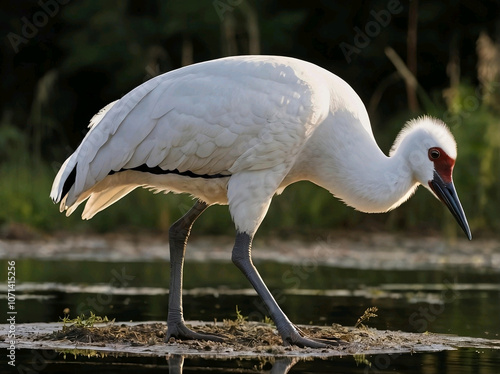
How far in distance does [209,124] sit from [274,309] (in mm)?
1349

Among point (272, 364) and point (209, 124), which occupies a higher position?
point (209, 124)

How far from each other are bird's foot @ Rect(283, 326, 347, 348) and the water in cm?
45

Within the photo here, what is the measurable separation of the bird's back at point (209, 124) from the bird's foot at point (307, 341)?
1.18 m

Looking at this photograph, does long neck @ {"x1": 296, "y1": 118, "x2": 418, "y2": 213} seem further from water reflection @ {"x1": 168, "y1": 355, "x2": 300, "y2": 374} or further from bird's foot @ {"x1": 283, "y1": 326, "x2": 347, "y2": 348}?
water reflection @ {"x1": 168, "y1": 355, "x2": 300, "y2": 374}

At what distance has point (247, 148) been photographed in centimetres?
816

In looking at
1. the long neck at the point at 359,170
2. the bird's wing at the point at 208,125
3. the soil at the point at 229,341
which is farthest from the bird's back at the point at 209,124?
the soil at the point at 229,341

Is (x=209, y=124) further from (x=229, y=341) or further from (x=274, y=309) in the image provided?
(x=229, y=341)

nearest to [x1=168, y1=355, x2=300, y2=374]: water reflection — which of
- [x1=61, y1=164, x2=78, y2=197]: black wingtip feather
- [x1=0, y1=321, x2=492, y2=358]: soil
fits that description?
[x1=0, y1=321, x2=492, y2=358]: soil

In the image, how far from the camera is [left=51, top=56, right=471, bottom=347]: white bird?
814 centimetres

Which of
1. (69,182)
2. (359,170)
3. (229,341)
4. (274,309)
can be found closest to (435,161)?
(359,170)

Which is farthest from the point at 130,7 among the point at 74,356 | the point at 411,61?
the point at 74,356

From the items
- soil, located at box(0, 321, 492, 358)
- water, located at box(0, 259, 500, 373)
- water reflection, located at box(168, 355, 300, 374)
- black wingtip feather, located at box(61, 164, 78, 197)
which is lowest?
water reflection, located at box(168, 355, 300, 374)

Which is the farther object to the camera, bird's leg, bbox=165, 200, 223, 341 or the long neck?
the long neck

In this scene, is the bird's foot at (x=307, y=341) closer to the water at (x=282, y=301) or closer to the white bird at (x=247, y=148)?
the white bird at (x=247, y=148)
